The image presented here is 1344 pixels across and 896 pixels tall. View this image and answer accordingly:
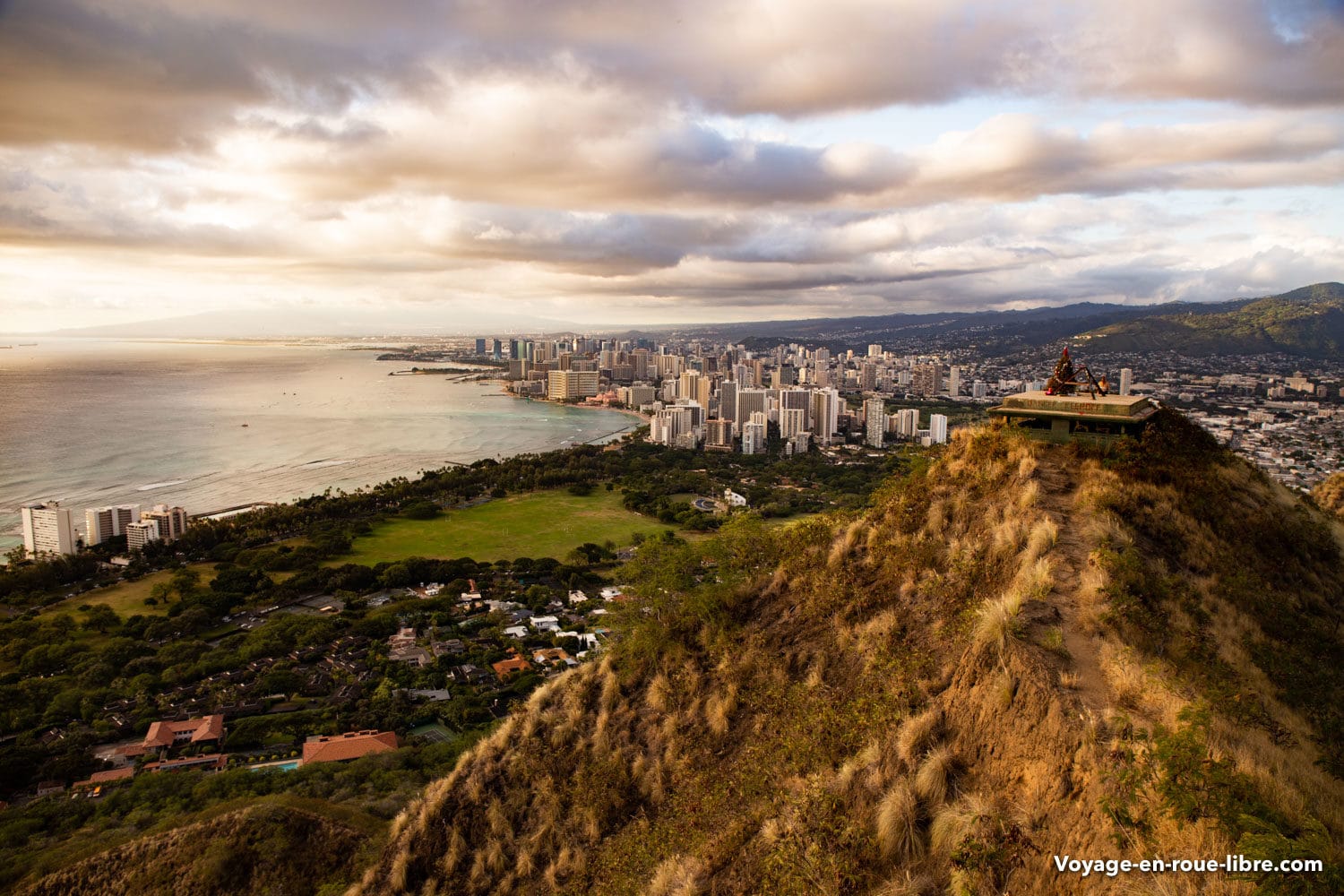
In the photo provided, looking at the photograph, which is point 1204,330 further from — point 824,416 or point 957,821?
point 957,821

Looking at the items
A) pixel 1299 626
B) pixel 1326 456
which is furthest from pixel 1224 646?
pixel 1326 456

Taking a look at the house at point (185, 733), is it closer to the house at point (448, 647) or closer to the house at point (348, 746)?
the house at point (348, 746)

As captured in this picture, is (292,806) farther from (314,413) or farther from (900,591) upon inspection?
(314,413)

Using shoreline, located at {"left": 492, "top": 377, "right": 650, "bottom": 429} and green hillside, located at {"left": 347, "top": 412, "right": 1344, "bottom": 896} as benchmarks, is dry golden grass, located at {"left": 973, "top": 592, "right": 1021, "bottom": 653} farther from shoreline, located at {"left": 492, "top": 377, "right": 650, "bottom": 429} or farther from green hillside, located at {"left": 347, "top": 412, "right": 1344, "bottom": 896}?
shoreline, located at {"left": 492, "top": 377, "right": 650, "bottom": 429}

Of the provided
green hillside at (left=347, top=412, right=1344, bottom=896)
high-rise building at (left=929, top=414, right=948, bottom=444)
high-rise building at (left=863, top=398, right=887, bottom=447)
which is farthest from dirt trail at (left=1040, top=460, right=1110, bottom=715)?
high-rise building at (left=863, top=398, right=887, bottom=447)

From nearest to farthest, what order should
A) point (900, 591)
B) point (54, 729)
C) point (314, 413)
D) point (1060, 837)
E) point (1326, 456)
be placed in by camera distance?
point (1060, 837), point (900, 591), point (54, 729), point (1326, 456), point (314, 413)

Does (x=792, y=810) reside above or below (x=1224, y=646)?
below
